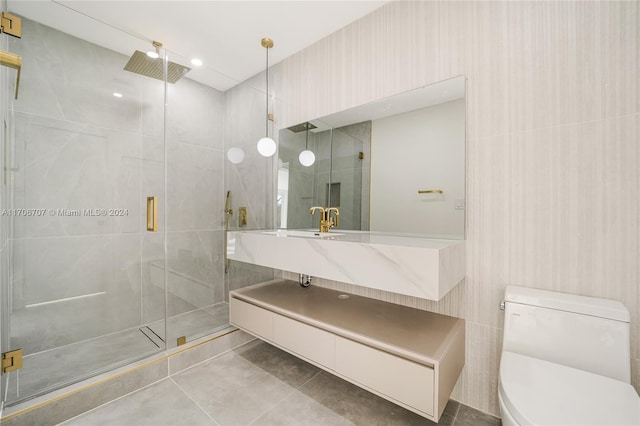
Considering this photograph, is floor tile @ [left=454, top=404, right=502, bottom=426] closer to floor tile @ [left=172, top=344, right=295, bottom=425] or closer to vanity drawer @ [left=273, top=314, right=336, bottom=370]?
vanity drawer @ [left=273, top=314, right=336, bottom=370]

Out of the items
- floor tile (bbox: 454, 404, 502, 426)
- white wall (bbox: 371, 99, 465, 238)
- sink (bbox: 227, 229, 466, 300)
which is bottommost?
floor tile (bbox: 454, 404, 502, 426)

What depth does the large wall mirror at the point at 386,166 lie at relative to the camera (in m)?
1.62

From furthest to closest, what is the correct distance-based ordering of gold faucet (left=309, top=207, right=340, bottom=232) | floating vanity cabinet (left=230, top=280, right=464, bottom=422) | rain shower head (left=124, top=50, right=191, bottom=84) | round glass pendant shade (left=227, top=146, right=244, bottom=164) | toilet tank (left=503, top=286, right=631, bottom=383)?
round glass pendant shade (left=227, top=146, right=244, bottom=164) < gold faucet (left=309, top=207, right=340, bottom=232) < rain shower head (left=124, top=50, right=191, bottom=84) < floating vanity cabinet (left=230, top=280, right=464, bottom=422) < toilet tank (left=503, top=286, right=631, bottom=383)

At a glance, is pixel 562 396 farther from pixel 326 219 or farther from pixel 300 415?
pixel 326 219

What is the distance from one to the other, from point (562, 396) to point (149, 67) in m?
3.01

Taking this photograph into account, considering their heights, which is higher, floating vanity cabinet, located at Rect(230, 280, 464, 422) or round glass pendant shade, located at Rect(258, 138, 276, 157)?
round glass pendant shade, located at Rect(258, 138, 276, 157)

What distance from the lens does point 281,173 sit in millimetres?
2564

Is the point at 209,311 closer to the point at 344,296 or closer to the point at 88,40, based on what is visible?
the point at 344,296

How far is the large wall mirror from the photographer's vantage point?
162cm

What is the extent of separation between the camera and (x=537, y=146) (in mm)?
1355

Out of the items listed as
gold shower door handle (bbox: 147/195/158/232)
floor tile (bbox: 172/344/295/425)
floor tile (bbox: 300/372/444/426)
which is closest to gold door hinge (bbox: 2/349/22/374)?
floor tile (bbox: 172/344/295/425)

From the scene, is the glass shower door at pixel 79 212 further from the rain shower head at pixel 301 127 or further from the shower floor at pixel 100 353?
the rain shower head at pixel 301 127

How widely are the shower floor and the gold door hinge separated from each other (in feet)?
0.11

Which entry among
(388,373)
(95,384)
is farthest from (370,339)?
(95,384)
